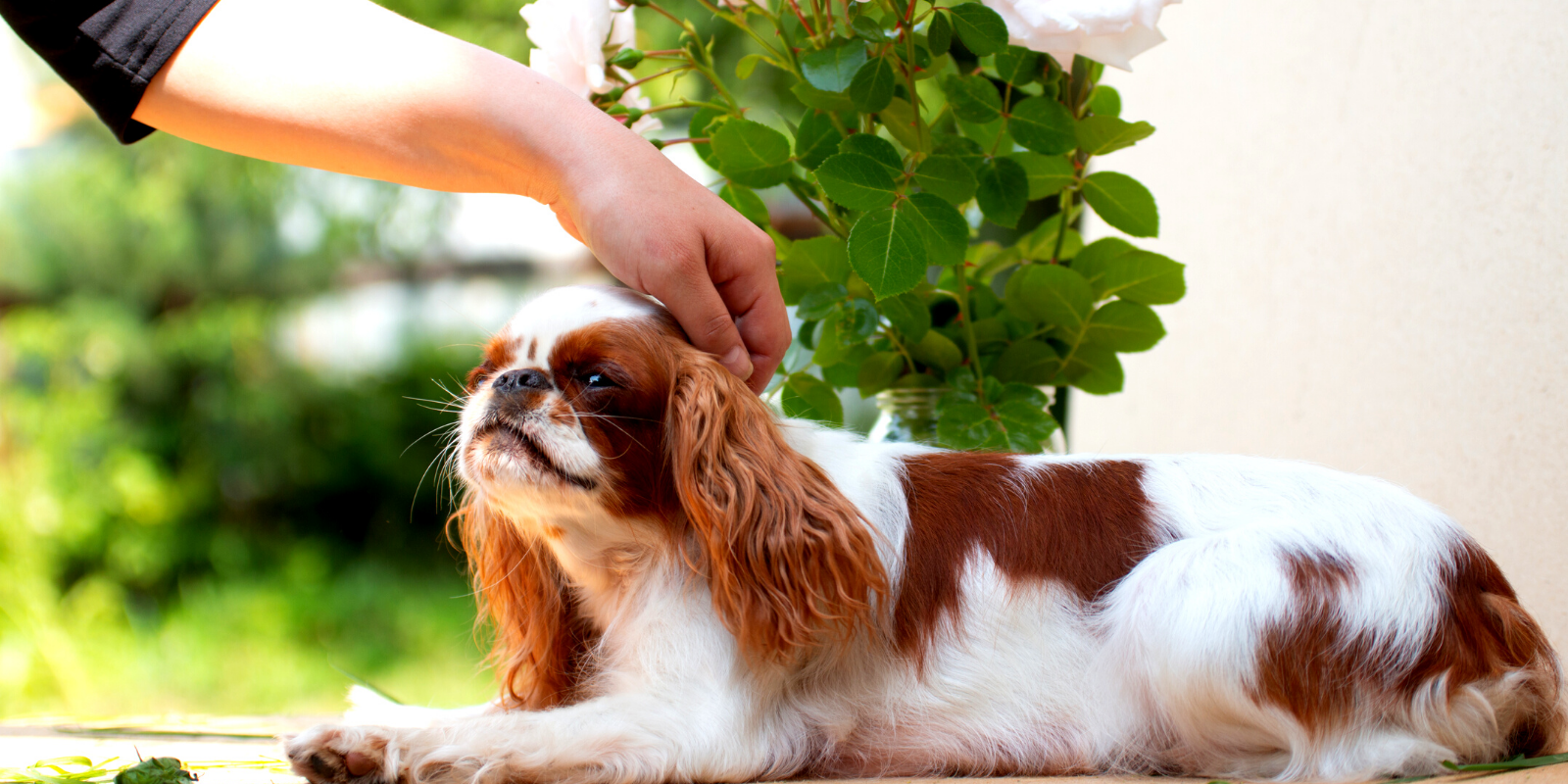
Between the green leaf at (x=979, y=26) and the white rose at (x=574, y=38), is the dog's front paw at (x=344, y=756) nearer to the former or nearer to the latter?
the white rose at (x=574, y=38)

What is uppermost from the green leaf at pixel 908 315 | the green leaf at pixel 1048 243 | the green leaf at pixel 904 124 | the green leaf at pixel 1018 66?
the green leaf at pixel 1018 66

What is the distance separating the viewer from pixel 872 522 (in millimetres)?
1291

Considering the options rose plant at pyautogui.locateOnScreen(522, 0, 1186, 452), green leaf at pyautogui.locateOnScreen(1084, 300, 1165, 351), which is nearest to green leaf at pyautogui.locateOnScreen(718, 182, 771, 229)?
rose plant at pyautogui.locateOnScreen(522, 0, 1186, 452)

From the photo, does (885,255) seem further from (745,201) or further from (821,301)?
(745,201)

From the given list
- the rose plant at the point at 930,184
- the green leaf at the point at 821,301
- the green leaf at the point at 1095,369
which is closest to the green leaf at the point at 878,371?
the rose plant at the point at 930,184

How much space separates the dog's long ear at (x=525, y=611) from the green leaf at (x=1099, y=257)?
792mm

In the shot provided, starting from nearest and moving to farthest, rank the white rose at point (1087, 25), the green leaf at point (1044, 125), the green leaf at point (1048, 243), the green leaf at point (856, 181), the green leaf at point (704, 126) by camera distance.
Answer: the white rose at point (1087, 25) → the green leaf at point (856, 181) → the green leaf at point (1044, 125) → the green leaf at point (704, 126) → the green leaf at point (1048, 243)

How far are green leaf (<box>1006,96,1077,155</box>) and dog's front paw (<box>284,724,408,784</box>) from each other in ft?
3.30

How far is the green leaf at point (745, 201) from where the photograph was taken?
155 centimetres

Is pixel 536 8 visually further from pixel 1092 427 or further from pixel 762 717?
pixel 1092 427

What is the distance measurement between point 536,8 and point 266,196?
406cm

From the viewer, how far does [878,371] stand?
5.23 ft

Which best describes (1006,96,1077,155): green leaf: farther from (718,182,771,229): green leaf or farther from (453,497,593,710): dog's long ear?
(453,497,593,710): dog's long ear

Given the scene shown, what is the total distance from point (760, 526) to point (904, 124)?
1.91ft
